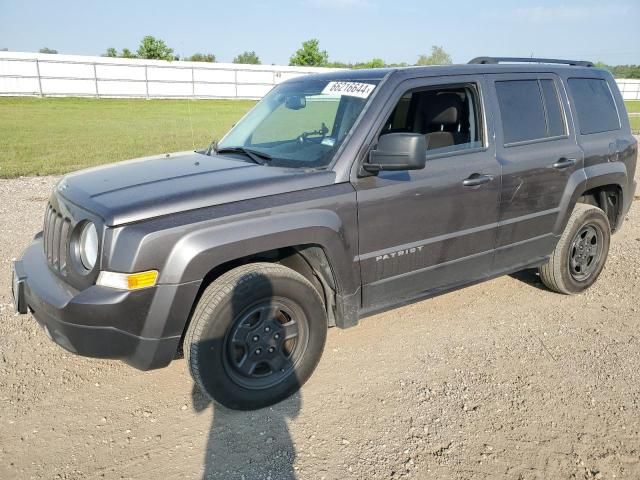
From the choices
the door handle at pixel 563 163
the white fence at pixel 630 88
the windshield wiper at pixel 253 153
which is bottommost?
the door handle at pixel 563 163

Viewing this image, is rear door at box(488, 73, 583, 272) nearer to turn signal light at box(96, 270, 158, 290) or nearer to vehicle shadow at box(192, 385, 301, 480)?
vehicle shadow at box(192, 385, 301, 480)

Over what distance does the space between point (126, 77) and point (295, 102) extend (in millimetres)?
38710

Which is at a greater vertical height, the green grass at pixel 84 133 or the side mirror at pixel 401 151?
the side mirror at pixel 401 151

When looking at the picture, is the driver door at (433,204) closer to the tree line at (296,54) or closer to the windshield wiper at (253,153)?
the windshield wiper at (253,153)

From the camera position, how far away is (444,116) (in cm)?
412

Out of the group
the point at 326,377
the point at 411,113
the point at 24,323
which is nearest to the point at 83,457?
the point at 326,377

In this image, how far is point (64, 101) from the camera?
33469 mm

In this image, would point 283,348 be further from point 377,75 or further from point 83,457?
point 377,75

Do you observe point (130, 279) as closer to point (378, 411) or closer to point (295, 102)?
point (378, 411)

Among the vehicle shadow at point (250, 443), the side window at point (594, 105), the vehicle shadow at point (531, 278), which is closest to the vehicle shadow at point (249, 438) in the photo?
the vehicle shadow at point (250, 443)

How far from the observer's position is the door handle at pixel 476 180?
373 centimetres

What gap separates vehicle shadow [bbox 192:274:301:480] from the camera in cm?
273

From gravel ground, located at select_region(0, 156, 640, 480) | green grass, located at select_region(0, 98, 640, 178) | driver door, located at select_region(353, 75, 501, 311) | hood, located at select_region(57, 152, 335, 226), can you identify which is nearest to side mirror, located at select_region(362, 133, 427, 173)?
driver door, located at select_region(353, 75, 501, 311)

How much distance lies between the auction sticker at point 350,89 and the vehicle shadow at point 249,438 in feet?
4.77
